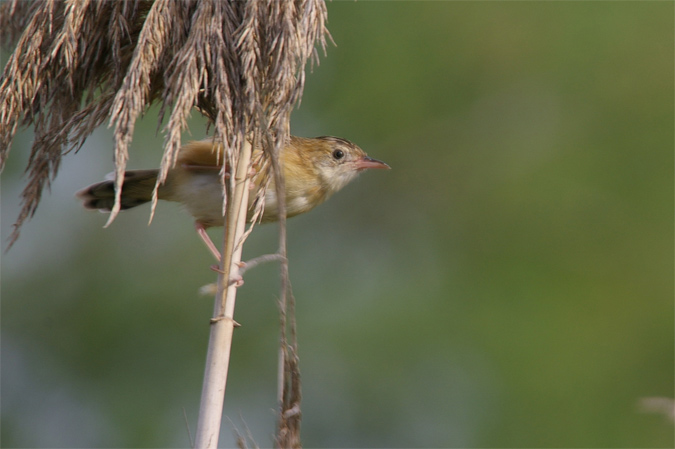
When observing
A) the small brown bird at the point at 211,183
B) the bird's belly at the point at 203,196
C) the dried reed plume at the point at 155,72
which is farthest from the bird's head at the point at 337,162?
the dried reed plume at the point at 155,72

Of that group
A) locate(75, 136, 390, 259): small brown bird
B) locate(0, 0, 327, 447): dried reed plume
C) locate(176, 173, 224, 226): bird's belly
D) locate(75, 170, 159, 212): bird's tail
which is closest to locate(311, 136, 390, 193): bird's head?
locate(75, 136, 390, 259): small brown bird

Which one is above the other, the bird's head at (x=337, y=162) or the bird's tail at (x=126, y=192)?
the bird's head at (x=337, y=162)

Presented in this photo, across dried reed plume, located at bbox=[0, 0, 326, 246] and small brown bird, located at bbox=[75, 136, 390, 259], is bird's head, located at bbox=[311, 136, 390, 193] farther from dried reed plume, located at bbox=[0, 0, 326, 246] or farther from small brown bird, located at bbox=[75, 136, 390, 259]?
dried reed plume, located at bbox=[0, 0, 326, 246]

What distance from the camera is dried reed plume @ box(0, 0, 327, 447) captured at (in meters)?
2.44

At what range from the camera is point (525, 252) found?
29.2 feet

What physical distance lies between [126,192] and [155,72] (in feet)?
9.25

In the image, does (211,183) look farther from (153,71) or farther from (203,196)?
(153,71)

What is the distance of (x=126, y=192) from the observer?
5.32 meters

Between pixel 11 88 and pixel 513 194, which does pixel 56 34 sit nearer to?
pixel 11 88

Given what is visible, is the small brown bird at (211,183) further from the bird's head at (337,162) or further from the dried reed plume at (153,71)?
the dried reed plume at (153,71)

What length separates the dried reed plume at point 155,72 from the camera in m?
2.44

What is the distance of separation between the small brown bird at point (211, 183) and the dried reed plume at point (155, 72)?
6.02ft

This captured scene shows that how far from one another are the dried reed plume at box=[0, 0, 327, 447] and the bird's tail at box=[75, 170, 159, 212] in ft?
7.05

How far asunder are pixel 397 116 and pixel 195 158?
5.31 metres
